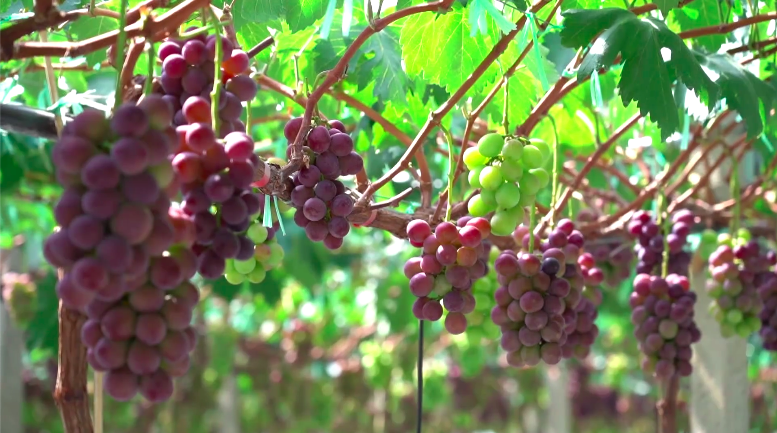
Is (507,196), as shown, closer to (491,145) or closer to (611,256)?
(491,145)

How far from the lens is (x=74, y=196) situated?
2.01 feet

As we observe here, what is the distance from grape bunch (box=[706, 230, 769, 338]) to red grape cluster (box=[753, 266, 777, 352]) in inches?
0.5

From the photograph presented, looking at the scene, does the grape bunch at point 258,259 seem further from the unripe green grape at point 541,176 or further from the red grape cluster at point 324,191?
the unripe green grape at point 541,176

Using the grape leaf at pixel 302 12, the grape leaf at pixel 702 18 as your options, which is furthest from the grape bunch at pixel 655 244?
the grape leaf at pixel 302 12

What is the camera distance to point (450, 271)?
1.07 meters

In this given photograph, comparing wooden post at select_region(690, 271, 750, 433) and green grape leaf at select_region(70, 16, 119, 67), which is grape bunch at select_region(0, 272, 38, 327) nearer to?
green grape leaf at select_region(70, 16, 119, 67)

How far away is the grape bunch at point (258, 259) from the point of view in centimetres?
110

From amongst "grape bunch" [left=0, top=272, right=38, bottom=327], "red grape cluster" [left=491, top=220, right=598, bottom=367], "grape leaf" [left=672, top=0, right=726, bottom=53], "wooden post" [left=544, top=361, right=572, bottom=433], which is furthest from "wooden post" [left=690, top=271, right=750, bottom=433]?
"wooden post" [left=544, top=361, right=572, bottom=433]

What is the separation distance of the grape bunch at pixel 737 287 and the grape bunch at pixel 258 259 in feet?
3.41

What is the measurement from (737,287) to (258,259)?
1073 millimetres

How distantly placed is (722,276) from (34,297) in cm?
312

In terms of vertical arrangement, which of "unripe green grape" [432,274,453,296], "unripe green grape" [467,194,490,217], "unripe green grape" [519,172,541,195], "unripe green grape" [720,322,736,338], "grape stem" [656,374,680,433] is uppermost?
"unripe green grape" [519,172,541,195]

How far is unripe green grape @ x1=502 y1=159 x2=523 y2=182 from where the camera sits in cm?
108

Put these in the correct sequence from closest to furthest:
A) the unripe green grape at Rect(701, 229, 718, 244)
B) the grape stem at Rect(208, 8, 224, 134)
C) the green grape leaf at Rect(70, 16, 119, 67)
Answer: the grape stem at Rect(208, 8, 224, 134) → the green grape leaf at Rect(70, 16, 119, 67) → the unripe green grape at Rect(701, 229, 718, 244)
